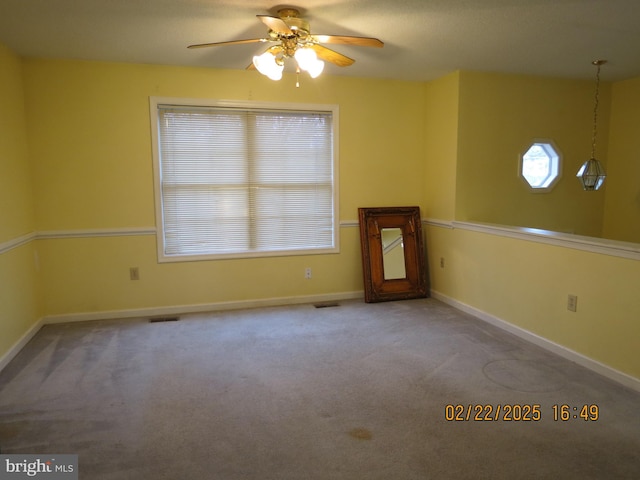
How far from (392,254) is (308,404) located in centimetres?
250

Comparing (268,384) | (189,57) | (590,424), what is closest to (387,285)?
(268,384)

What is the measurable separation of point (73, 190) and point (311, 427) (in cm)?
307

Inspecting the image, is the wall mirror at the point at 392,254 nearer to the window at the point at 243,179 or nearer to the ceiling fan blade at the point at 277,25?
the window at the point at 243,179

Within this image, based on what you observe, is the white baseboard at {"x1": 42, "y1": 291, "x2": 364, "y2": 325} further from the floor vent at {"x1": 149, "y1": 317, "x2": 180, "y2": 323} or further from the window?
the window

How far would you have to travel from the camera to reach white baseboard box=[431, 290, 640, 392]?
2.68 metres

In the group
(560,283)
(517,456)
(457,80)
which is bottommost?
(517,456)

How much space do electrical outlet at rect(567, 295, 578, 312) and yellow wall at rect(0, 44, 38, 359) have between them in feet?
13.3

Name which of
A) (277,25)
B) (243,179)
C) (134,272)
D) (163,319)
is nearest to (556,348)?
(277,25)

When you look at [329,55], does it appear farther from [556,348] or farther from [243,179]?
[556,348]

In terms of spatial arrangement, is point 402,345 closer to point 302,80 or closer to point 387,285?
point 387,285

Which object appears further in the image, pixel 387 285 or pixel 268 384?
pixel 387 285

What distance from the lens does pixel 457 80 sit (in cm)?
419

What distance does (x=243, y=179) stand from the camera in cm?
430

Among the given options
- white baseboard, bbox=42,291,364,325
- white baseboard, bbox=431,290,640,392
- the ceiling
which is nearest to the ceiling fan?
the ceiling
